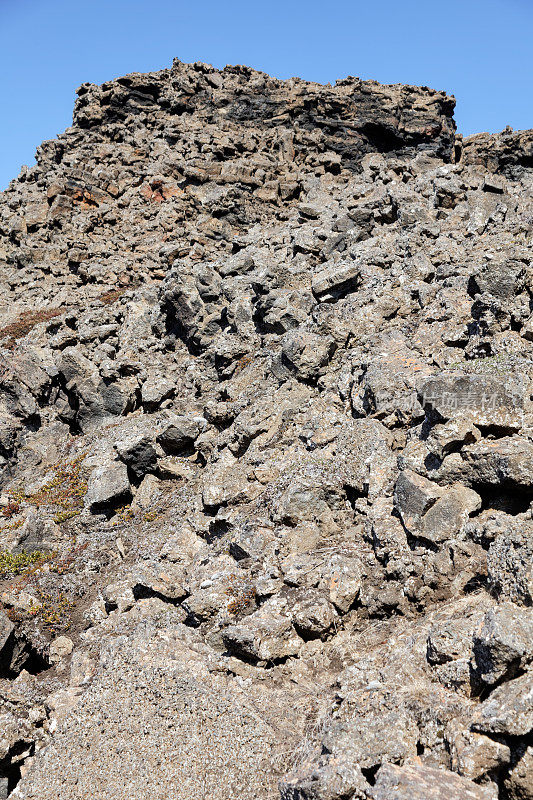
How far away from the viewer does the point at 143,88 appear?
46.2m

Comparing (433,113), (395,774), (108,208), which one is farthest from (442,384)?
(433,113)

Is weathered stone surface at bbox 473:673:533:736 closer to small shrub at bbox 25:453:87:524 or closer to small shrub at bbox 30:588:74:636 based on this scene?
small shrub at bbox 30:588:74:636

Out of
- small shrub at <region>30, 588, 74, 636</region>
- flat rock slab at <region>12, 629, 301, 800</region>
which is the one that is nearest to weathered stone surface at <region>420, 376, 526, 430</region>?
flat rock slab at <region>12, 629, 301, 800</region>

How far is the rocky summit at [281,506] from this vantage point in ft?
30.5

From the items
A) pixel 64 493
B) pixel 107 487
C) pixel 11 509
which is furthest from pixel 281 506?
pixel 11 509

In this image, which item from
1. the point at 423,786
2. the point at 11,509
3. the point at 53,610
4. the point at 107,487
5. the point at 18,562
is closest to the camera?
the point at 423,786

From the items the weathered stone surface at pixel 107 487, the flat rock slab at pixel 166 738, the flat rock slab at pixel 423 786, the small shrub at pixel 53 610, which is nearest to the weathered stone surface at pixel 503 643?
the flat rock slab at pixel 423 786

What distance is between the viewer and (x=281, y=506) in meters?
14.8

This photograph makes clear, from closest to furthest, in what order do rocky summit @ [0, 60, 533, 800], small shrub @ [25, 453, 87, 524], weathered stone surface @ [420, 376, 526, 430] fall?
rocky summit @ [0, 60, 533, 800] → weathered stone surface @ [420, 376, 526, 430] → small shrub @ [25, 453, 87, 524]

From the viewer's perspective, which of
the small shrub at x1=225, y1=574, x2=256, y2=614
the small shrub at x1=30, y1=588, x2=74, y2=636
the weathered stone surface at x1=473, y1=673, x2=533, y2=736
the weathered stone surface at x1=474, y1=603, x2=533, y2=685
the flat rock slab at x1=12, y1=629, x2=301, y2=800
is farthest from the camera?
the small shrub at x1=30, y1=588, x2=74, y2=636

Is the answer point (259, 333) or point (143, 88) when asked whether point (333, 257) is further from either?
point (143, 88)

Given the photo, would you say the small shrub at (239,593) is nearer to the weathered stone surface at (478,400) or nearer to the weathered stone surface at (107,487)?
the weathered stone surface at (478,400)

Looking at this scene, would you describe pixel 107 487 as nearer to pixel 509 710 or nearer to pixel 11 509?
pixel 11 509

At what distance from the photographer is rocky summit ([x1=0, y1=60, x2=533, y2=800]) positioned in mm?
9281
